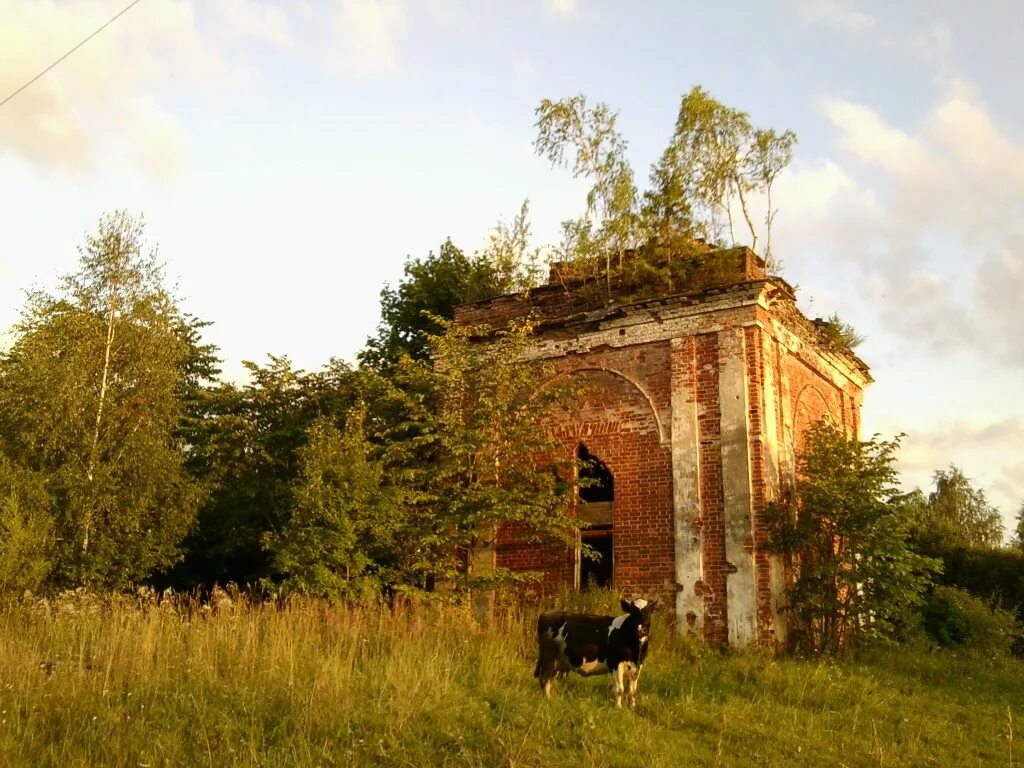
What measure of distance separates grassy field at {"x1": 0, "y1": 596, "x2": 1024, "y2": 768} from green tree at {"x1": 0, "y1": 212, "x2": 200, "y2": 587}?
383 centimetres

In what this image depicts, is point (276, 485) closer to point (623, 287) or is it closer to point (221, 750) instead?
point (623, 287)

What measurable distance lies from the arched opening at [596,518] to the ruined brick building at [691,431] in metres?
0.03

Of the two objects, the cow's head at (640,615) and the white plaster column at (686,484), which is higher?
the white plaster column at (686,484)

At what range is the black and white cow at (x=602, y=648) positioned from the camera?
1031 cm

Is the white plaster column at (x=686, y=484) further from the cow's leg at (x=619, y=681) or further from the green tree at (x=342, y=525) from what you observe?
the cow's leg at (x=619, y=681)

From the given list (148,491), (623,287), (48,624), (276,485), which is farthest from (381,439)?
(48,624)

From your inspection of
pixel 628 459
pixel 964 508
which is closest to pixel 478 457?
pixel 628 459

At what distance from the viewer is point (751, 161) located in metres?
19.2

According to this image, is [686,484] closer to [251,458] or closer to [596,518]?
[596,518]

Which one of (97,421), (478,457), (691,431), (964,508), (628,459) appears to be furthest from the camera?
(964,508)

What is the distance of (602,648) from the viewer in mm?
10469

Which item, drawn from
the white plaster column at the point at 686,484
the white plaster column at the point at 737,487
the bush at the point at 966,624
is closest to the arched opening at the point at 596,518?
the white plaster column at the point at 686,484

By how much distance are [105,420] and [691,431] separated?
1024cm

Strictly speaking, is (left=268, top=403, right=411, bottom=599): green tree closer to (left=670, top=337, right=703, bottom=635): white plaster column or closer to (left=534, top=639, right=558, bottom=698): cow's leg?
(left=534, top=639, right=558, bottom=698): cow's leg
